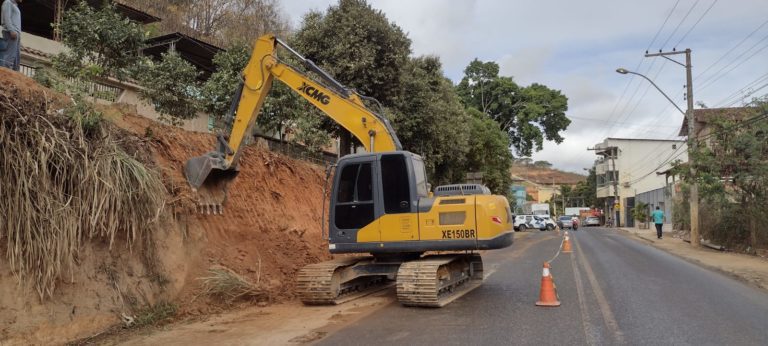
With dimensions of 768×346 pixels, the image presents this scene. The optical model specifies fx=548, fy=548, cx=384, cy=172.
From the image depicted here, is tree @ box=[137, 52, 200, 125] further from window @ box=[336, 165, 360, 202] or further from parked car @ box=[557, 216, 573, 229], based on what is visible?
parked car @ box=[557, 216, 573, 229]

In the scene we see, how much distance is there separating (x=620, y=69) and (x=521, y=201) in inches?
2690

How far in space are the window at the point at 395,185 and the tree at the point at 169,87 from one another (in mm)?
7066

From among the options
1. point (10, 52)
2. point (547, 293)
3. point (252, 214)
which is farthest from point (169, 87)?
point (547, 293)

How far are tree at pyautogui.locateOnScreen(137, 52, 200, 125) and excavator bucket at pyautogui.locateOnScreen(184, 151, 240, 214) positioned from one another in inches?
171

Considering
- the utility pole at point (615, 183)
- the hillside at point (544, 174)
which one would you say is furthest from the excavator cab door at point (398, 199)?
the hillside at point (544, 174)

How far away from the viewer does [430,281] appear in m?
8.35

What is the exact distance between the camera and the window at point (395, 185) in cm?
896

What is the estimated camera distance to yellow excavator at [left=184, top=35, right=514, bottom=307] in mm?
8820

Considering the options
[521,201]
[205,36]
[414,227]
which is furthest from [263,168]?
[521,201]

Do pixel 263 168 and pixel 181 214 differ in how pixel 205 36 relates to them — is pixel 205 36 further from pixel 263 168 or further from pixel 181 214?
pixel 181 214

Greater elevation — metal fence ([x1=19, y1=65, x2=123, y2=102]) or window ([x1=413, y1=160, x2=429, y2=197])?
metal fence ([x1=19, y1=65, x2=123, y2=102])

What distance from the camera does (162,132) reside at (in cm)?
1043

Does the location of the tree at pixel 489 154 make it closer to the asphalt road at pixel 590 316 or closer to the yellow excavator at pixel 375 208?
the asphalt road at pixel 590 316

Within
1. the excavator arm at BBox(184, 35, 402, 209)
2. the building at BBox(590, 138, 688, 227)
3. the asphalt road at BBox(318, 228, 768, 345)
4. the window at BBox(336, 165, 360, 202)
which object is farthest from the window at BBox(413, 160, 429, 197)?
the building at BBox(590, 138, 688, 227)
